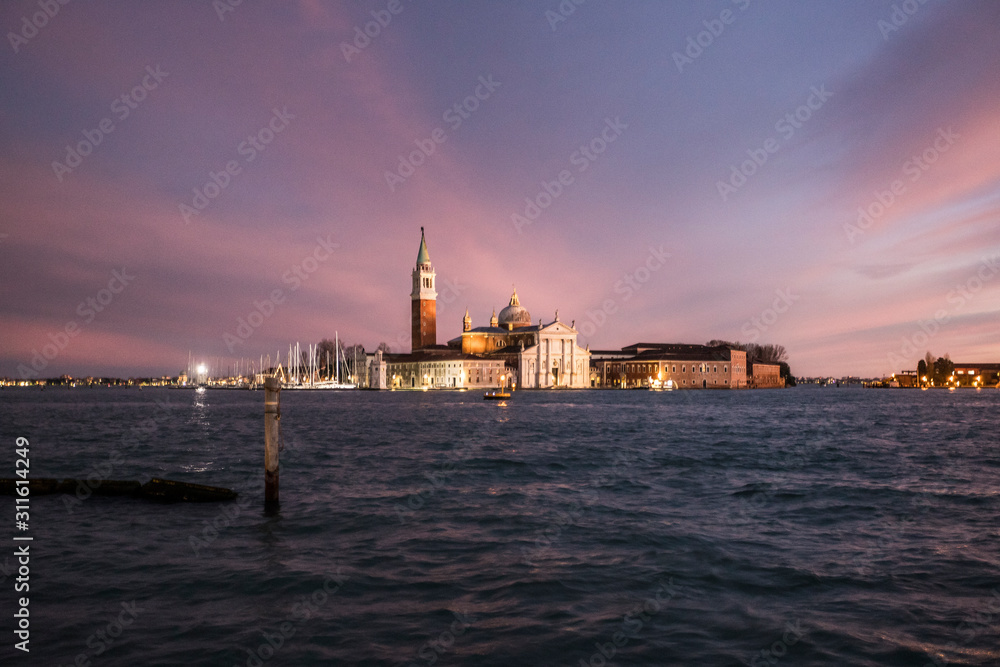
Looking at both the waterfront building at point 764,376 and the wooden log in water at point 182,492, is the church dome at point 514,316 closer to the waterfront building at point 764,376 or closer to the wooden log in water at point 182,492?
the waterfront building at point 764,376

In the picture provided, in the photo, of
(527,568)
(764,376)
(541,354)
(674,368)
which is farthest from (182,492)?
(764,376)

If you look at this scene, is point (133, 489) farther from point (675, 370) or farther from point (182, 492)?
point (675, 370)

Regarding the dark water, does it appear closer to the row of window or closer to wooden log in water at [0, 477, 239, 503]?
Answer: wooden log in water at [0, 477, 239, 503]

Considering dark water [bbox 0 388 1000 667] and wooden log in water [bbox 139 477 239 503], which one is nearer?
dark water [bbox 0 388 1000 667]

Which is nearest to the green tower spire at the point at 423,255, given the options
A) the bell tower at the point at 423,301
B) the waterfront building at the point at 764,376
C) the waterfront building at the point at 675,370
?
the bell tower at the point at 423,301

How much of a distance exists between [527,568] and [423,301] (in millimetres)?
114045

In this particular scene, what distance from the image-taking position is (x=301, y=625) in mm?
6918

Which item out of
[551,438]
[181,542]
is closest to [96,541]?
[181,542]

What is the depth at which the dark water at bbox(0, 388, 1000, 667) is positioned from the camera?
6.41 metres

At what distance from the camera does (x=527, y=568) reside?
8.77 metres

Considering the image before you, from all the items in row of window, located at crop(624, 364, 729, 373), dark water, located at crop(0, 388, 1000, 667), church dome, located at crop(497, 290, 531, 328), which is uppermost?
church dome, located at crop(497, 290, 531, 328)

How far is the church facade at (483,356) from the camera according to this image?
362ft

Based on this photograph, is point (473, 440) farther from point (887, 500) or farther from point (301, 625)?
point (301, 625)

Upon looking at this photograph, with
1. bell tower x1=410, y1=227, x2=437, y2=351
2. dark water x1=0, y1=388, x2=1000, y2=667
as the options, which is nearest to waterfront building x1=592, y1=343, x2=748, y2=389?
bell tower x1=410, y1=227, x2=437, y2=351
